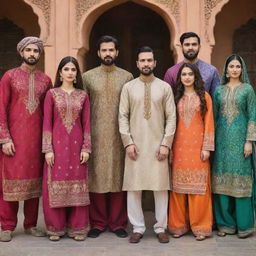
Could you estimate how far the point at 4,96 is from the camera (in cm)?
389

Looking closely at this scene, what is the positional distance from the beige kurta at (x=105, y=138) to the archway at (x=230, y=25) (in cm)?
352

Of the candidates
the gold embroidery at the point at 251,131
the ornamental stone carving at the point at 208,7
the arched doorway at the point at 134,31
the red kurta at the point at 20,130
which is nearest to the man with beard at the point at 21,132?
the red kurta at the point at 20,130

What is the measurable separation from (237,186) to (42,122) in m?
1.81

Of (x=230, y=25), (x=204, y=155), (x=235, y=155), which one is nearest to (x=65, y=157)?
(x=204, y=155)

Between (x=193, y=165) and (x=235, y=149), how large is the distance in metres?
0.41

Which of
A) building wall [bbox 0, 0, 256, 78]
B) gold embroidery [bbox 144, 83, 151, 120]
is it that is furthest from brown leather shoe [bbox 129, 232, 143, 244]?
building wall [bbox 0, 0, 256, 78]

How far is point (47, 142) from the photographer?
384 centimetres

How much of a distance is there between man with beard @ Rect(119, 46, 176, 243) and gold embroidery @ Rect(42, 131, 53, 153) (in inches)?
24.1

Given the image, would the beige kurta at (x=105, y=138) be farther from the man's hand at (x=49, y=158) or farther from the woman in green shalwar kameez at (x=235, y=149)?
the woman in green shalwar kameez at (x=235, y=149)

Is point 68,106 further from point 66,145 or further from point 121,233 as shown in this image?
point 121,233

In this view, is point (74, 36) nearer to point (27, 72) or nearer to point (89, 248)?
point (27, 72)

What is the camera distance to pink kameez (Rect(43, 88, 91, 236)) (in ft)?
12.6

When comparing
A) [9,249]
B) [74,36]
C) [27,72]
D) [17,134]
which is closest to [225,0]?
[74,36]

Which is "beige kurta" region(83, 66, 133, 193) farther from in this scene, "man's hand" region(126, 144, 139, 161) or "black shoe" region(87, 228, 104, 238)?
"black shoe" region(87, 228, 104, 238)
